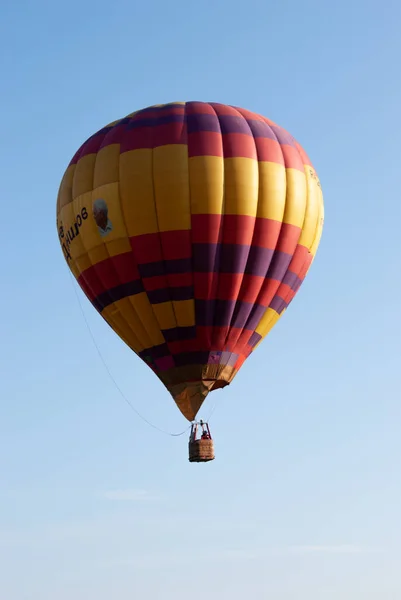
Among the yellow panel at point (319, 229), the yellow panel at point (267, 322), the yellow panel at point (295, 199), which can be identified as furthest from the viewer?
the yellow panel at point (319, 229)

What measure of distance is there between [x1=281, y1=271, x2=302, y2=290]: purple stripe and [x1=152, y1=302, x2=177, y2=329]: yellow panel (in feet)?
10.4

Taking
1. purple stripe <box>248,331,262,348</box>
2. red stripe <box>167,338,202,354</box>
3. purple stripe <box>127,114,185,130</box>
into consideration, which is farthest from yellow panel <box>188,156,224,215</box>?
purple stripe <box>248,331,262,348</box>

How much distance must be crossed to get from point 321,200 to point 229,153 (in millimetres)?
3729

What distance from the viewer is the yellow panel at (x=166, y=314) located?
34.7 metres

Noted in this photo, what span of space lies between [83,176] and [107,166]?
863 millimetres

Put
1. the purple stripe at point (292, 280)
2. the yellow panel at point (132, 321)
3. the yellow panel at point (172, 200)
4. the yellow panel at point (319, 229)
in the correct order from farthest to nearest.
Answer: the yellow panel at point (319, 229), the purple stripe at point (292, 280), the yellow panel at point (132, 321), the yellow panel at point (172, 200)

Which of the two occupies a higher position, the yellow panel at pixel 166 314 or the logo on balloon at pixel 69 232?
the logo on balloon at pixel 69 232

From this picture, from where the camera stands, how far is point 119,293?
3516cm

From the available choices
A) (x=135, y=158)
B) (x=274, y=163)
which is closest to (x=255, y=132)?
(x=274, y=163)

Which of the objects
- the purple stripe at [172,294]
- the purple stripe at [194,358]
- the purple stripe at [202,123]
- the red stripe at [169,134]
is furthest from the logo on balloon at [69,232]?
the purple stripe at [194,358]

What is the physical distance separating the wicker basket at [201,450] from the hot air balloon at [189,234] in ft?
2.38

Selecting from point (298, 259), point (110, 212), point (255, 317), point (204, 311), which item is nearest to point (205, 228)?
point (204, 311)

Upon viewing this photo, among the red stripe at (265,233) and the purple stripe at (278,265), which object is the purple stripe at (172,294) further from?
the purple stripe at (278,265)

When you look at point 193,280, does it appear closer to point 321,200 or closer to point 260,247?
point 260,247
